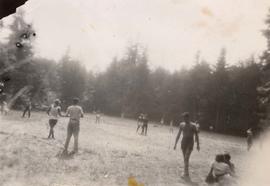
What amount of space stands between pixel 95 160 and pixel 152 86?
4.92 m

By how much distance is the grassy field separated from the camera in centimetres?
588

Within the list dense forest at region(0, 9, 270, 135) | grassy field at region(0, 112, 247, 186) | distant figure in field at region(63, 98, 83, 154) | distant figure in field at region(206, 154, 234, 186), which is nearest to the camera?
distant figure in field at region(206, 154, 234, 186)

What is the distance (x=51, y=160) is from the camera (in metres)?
6.49

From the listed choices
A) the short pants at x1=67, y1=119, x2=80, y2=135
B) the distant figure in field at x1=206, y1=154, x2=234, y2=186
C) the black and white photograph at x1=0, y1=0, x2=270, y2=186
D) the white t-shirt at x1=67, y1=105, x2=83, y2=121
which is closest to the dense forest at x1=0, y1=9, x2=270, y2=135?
the black and white photograph at x1=0, y1=0, x2=270, y2=186

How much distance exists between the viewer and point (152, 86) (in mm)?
11031

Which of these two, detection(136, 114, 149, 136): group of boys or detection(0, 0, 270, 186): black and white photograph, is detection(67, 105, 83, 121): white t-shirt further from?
detection(136, 114, 149, 136): group of boys

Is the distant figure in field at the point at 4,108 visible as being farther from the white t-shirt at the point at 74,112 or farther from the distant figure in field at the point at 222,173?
the distant figure in field at the point at 222,173

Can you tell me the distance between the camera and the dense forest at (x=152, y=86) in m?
6.35

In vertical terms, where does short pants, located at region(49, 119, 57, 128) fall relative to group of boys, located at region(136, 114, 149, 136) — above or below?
below

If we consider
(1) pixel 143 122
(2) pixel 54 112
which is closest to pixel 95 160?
(2) pixel 54 112

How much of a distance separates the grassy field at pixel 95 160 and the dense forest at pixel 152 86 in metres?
0.78

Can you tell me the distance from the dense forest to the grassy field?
2.56ft

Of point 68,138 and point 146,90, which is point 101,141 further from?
point 146,90

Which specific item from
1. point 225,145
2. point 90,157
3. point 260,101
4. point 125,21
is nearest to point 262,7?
point 260,101
